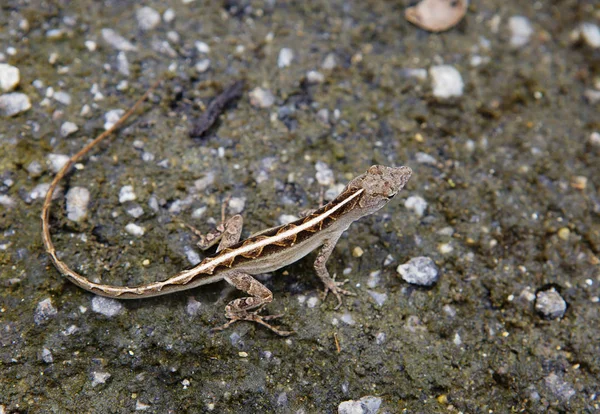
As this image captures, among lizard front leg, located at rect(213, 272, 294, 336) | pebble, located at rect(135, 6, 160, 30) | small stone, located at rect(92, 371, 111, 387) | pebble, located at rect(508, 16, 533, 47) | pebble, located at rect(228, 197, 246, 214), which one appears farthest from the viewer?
pebble, located at rect(508, 16, 533, 47)

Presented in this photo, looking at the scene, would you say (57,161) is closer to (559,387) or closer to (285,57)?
(285,57)

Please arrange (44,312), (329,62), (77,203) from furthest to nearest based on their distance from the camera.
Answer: (329,62)
(77,203)
(44,312)

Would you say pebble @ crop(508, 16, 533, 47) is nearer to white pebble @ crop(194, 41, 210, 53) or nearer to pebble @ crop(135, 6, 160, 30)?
white pebble @ crop(194, 41, 210, 53)

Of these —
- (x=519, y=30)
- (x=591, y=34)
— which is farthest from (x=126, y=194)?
(x=591, y=34)

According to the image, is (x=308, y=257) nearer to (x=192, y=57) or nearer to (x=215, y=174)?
(x=215, y=174)

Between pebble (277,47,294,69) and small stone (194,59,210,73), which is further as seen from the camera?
pebble (277,47,294,69)

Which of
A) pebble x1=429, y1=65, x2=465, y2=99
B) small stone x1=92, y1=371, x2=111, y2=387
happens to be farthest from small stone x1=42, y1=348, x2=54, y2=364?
pebble x1=429, y1=65, x2=465, y2=99
